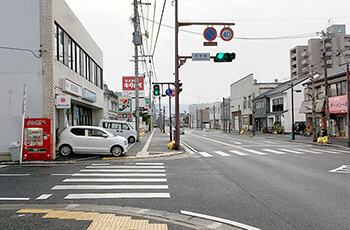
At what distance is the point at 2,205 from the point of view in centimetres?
636

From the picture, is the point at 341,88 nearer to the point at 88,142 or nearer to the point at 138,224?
the point at 88,142

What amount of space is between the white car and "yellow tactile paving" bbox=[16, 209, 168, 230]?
363 inches

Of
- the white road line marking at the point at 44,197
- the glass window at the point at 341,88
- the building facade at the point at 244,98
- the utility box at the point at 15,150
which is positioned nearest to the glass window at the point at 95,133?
the utility box at the point at 15,150

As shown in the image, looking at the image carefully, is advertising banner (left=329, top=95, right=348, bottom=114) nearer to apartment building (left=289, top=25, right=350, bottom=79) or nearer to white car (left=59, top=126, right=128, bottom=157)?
white car (left=59, top=126, right=128, bottom=157)

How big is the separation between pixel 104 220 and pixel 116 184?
3.42 m

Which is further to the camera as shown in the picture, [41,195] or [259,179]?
[259,179]

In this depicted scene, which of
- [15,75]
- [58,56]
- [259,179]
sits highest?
[58,56]

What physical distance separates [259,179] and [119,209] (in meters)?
5.03

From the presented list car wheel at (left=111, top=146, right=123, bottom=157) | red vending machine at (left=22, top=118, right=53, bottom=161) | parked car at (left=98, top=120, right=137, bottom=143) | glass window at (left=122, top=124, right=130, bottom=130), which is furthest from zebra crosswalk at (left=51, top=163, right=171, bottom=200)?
glass window at (left=122, top=124, right=130, bottom=130)

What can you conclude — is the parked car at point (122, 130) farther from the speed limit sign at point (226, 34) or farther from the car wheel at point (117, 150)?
the speed limit sign at point (226, 34)

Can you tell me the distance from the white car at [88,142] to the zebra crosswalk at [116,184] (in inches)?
144

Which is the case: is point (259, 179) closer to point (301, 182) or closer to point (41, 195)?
point (301, 182)

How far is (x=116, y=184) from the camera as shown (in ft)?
28.2

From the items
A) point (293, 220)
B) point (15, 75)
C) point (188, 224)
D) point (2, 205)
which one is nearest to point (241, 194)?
point (293, 220)
